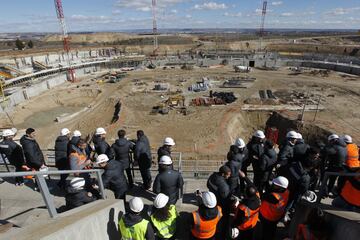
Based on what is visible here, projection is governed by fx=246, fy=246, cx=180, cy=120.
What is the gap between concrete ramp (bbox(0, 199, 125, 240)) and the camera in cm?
318

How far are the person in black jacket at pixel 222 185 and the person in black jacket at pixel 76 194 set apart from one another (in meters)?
2.40

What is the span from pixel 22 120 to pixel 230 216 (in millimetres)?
29569

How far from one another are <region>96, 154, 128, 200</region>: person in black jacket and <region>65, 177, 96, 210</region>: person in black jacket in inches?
22.3

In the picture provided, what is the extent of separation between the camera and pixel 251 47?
93.7 meters

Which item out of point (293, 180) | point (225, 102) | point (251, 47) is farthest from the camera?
point (251, 47)

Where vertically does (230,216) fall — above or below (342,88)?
above

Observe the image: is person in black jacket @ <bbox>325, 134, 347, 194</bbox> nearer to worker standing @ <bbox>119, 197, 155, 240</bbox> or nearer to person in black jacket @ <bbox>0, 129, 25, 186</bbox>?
worker standing @ <bbox>119, 197, 155, 240</bbox>

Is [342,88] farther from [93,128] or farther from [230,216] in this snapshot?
[230,216]

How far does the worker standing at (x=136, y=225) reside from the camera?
3676 mm

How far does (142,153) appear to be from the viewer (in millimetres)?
6500

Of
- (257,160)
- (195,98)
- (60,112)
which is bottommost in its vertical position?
(60,112)

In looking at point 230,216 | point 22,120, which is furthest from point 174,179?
point 22,120

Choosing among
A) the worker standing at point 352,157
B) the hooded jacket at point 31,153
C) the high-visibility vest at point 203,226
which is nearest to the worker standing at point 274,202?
the high-visibility vest at point 203,226

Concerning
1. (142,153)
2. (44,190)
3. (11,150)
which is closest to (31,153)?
(11,150)
